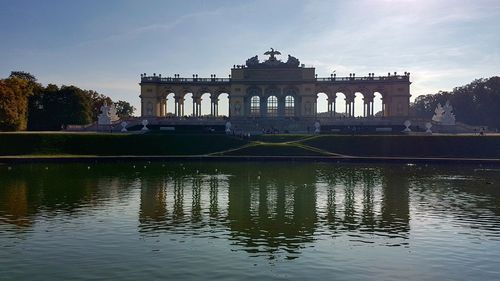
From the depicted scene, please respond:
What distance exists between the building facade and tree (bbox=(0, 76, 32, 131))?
2059 centimetres

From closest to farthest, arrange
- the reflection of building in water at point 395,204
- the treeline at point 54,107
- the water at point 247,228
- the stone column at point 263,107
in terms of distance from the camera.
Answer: the water at point 247,228, the reflection of building in water at point 395,204, the treeline at point 54,107, the stone column at point 263,107

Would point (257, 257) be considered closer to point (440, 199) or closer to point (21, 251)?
point (21, 251)

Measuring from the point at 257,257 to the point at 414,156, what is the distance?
148 feet

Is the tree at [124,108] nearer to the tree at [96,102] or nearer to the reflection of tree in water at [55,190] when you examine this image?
the tree at [96,102]

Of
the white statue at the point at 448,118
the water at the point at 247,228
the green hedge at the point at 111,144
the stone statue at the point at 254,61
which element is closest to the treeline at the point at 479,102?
the white statue at the point at 448,118

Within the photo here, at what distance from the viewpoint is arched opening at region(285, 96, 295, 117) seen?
94000 mm

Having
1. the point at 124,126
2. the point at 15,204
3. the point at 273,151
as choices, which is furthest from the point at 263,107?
the point at 15,204

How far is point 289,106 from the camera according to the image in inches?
3713

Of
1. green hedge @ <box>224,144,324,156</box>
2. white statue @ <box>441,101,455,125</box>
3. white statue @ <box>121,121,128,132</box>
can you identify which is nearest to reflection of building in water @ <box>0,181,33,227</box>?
green hedge @ <box>224,144,324,156</box>

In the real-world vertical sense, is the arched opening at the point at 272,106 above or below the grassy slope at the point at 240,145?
above

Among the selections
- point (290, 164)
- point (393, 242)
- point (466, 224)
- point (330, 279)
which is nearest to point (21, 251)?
point (330, 279)

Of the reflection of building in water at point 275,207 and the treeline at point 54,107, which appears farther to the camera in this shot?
the treeline at point 54,107

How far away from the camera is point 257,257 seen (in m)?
16.4

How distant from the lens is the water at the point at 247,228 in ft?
49.9
